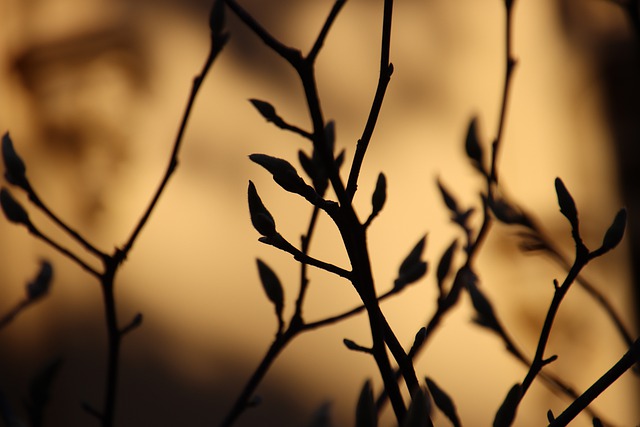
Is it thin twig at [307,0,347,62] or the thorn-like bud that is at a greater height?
thin twig at [307,0,347,62]

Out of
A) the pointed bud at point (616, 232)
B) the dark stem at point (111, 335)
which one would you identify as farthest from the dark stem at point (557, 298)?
the dark stem at point (111, 335)

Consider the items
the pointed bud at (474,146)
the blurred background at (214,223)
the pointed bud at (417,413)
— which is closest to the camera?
the pointed bud at (417,413)

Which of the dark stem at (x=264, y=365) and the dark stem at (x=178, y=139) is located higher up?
the dark stem at (x=178, y=139)

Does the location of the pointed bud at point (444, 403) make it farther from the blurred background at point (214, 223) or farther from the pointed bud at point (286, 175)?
the blurred background at point (214, 223)

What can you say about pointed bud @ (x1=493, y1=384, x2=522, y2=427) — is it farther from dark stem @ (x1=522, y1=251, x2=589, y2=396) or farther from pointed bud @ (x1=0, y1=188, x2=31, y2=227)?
pointed bud @ (x1=0, y1=188, x2=31, y2=227)

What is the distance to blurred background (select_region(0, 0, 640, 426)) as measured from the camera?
88cm

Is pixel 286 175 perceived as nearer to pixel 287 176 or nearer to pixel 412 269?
pixel 287 176

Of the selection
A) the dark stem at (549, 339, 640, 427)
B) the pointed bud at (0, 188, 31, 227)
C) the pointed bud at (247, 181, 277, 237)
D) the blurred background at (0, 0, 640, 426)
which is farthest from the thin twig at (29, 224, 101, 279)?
the blurred background at (0, 0, 640, 426)

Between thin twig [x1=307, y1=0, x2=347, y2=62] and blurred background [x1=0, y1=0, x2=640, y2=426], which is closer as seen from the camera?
thin twig [x1=307, y1=0, x2=347, y2=62]

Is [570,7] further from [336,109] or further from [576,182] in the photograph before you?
[336,109]

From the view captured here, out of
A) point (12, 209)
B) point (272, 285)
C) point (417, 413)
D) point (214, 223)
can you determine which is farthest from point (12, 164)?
point (214, 223)

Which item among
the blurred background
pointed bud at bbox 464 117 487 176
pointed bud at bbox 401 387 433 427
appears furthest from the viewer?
the blurred background

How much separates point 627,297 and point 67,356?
0.72m

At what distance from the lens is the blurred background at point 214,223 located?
88cm
